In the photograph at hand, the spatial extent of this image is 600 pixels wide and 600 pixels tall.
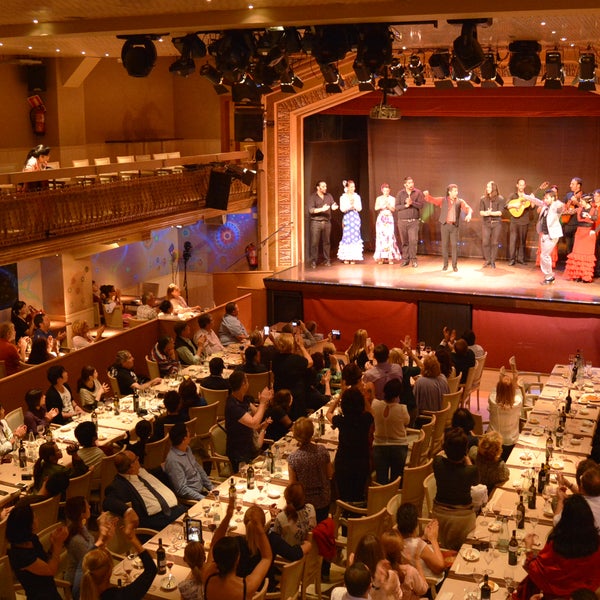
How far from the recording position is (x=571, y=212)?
15.1 meters

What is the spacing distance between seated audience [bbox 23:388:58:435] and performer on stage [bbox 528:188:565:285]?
8.63 m

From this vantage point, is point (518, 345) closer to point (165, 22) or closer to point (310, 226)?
point (310, 226)

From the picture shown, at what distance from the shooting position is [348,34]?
924 centimetres

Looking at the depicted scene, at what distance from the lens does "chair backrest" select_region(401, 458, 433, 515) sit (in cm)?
741

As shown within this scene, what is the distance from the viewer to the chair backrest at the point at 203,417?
917 centimetres

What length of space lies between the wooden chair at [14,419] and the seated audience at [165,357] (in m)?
2.03

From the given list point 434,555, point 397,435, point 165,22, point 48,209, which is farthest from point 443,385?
point 48,209

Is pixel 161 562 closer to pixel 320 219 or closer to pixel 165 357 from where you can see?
pixel 165 357

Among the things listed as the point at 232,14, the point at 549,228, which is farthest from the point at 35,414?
the point at 549,228

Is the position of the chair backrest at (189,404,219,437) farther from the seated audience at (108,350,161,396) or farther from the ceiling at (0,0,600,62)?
the ceiling at (0,0,600,62)

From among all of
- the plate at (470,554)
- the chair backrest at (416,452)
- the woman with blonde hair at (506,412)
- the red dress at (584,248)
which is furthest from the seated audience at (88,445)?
the red dress at (584,248)

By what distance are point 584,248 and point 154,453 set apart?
29.9ft

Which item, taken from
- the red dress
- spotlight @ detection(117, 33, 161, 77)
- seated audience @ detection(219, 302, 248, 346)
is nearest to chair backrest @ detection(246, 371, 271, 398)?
seated audience @ detection(219, 302, 248, 346)

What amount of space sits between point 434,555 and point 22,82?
12.0 metres
